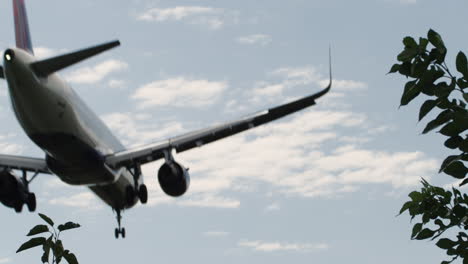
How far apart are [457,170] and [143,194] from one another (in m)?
35.1

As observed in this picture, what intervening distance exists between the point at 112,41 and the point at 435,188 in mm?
29612

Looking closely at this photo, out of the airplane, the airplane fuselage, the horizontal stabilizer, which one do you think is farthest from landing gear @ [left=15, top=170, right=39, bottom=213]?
the horizontal stabilizer

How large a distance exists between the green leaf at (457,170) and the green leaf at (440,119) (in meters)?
0.17

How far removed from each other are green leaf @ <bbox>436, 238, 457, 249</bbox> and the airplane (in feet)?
97.3

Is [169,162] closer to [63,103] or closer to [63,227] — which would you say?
[63,103]

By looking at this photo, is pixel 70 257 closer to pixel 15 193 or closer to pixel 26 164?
pixel 15 193

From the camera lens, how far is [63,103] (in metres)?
32.6

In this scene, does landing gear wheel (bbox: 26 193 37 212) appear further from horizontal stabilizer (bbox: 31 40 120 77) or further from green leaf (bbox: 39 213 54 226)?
green leaf (bbox: 39 213 54 226)

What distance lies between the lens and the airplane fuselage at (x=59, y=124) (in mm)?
31625

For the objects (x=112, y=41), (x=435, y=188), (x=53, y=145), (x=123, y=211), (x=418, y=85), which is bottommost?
(x=123, y=211)

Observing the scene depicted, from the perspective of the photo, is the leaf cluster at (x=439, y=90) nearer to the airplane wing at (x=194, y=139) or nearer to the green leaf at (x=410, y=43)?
the green leaf at (x=410, y=43)

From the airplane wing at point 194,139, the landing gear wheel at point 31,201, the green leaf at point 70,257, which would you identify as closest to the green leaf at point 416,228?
the green leaf at point 70,257

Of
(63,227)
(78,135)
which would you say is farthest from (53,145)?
(63,227)

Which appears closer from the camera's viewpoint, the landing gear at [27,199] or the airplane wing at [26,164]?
the landing gear at [27,199]
